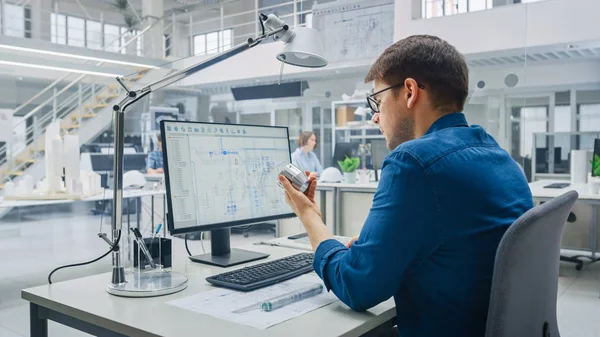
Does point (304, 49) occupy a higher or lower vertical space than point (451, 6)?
lower

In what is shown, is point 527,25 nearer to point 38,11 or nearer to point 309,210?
point 309,210

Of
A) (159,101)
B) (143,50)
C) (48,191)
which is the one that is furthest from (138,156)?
(48,191)

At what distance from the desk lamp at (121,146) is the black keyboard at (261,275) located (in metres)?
0.10

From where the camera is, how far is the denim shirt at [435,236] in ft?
3.03

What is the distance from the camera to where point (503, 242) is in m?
0.85

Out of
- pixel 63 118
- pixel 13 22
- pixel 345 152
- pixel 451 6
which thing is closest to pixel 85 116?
pixel 63 118

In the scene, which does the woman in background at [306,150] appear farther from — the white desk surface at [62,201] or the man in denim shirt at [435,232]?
the man in denim shirt at [435,232]

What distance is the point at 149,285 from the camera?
4.00 ft

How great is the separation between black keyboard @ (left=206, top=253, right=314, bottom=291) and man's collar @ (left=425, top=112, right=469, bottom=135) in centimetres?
53

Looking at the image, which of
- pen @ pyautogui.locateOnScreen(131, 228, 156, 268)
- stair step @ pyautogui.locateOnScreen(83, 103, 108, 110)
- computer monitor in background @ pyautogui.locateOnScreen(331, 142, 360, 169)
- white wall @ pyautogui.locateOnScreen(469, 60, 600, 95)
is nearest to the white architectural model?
computer monitor in background @ pyautogui.locateOnScreen(331, 142, 360, 169)

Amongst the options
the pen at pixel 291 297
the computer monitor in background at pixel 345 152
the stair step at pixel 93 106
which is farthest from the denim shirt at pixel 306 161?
the pen at pixel 291 297

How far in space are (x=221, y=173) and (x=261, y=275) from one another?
372mm

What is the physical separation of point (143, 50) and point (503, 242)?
892 centimetres

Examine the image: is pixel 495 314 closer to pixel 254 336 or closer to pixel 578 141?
pixel 254 336
